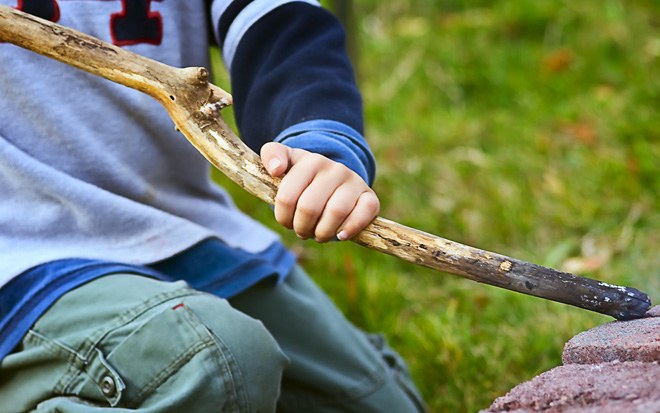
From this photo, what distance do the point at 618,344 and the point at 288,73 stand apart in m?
0.68

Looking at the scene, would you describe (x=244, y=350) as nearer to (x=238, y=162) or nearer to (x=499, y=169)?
(x=238, y=162)

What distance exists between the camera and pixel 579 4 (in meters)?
3.65

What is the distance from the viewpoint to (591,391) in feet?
3.27

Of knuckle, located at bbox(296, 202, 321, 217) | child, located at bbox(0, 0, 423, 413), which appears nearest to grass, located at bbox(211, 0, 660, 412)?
child, located at bbox(0, 0, 423, 413)

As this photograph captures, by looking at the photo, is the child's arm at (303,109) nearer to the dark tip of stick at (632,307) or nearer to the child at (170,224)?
the child at (170,224)

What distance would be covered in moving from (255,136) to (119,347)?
40 cm

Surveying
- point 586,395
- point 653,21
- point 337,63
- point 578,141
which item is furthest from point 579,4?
point 586,395

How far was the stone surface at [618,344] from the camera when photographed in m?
1.07

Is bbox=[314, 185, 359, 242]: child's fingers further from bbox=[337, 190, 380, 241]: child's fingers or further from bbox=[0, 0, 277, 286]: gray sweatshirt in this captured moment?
bbox=[0, 0, 277, 286]: gray sweatshirt

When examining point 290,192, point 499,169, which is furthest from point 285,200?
point 499,169

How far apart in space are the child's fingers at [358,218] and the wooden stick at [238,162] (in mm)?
12

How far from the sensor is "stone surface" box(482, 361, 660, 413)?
0.96m

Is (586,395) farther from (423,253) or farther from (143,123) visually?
(143,123)

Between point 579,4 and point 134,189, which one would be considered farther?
point 579,4
